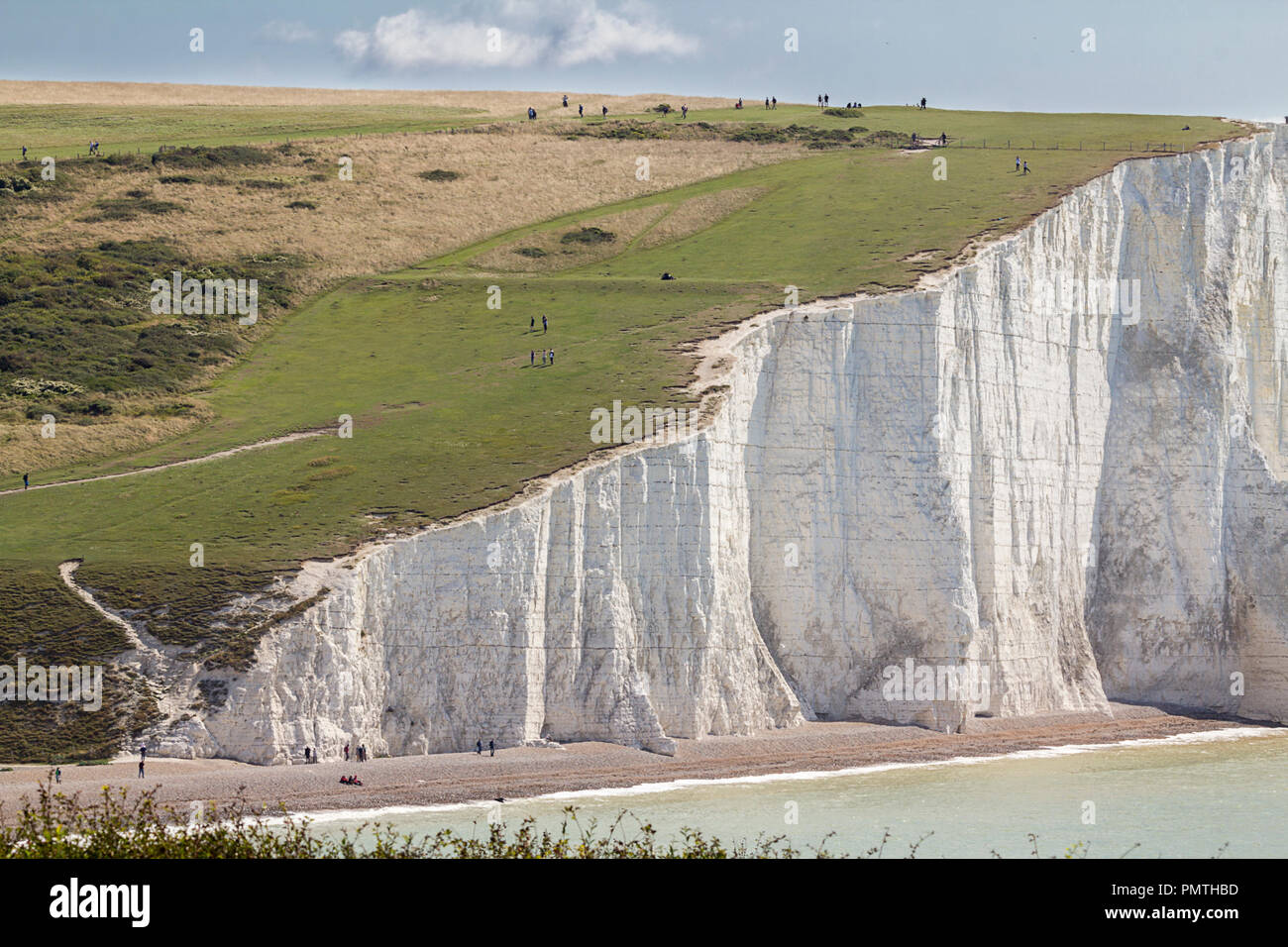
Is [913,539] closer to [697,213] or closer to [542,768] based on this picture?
[542,768]

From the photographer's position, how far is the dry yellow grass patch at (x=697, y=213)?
99.0 metres

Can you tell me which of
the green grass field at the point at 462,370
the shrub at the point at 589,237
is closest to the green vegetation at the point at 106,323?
the green grass field at the point at 462,370

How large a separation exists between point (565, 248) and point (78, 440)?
36.6 meters

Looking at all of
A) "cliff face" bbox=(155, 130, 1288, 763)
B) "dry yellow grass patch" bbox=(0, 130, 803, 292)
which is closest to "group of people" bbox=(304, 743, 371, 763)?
"cliff face" bbox=(155, 130, 1288, 763)

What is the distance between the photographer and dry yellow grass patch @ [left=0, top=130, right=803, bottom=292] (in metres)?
97.2

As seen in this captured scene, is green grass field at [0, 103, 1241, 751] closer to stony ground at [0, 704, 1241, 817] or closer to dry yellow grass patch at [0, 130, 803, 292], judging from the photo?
dry yellow grass patch at [0, 130, 803, 292]

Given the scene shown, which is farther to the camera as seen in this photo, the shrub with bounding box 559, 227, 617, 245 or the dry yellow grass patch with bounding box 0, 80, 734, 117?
the dry yellow grass patch with bounding box 0, 80, 734, 117

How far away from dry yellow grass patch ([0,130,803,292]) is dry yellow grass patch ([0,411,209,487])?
22.6 meters

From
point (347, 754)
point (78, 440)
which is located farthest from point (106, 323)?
point (347, 754)

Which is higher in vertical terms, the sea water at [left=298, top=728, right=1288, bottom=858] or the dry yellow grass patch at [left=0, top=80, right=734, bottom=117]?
the dry yellow grass patch at [left=0, top=80, right=734, bottom=117]

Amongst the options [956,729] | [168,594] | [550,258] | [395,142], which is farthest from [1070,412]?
[395,142]

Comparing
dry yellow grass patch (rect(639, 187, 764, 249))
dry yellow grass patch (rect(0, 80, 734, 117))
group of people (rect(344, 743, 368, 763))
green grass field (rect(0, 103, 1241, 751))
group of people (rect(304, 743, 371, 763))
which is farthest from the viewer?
dry yellow grass patch (rect(0, 80, 734, 117))

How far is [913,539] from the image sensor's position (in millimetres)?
65750
